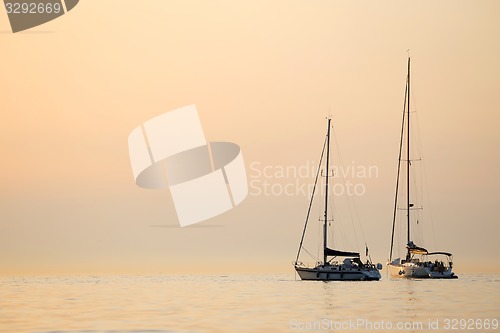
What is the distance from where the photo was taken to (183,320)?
6744 cm

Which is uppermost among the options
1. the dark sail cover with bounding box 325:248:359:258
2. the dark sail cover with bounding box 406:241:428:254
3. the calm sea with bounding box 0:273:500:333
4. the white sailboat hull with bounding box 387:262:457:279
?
the calm sea with bounding box 0:273:500:333

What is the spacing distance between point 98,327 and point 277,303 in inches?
1061

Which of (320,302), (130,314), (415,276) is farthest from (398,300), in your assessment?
(415,276)

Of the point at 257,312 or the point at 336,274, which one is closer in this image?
the point at 257,312

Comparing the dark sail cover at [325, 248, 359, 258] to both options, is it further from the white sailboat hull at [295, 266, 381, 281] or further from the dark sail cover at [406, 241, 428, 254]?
the dark sail cover at [406, 241, 428, 254]


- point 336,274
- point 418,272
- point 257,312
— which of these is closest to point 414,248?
point 418,272

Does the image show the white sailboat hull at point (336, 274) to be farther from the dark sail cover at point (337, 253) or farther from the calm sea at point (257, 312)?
the calm sea at point (257, 312)

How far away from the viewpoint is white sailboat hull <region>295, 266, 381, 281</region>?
127m

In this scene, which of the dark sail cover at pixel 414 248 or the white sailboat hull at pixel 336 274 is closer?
the white sailboat hull at pixel 336 274

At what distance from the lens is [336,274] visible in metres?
127

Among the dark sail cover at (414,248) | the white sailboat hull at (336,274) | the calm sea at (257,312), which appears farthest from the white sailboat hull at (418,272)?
the calm sea at (257,312)

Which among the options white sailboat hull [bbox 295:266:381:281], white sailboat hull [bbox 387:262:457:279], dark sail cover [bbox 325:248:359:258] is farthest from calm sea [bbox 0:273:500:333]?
white sailboat hull [bbox 387:262:457:279]

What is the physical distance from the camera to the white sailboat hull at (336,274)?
12681 centimetres

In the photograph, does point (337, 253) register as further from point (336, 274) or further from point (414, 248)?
point (414, 248)
